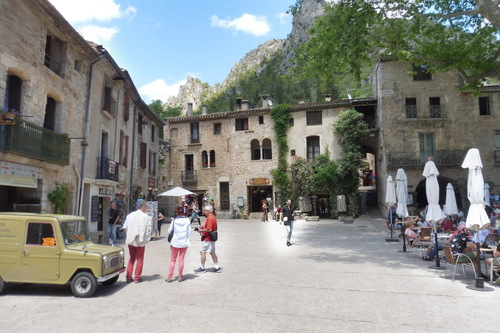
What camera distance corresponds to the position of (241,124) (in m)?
30.4

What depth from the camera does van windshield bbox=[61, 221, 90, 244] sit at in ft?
21.3

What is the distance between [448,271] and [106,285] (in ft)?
27.1

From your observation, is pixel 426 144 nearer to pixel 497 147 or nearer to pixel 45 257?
pixel 497 147

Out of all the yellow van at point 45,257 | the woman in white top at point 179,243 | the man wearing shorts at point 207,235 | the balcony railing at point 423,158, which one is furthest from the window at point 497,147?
the yellow van at point 45,257

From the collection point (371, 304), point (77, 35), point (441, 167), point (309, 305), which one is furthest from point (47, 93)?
point (441, 167)

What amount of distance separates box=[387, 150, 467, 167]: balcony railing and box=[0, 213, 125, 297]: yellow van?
22.6m

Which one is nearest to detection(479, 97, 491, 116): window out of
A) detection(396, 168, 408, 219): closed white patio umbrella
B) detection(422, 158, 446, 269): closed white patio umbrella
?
detection(396, 168, 408, 219): closed white patio umbrella

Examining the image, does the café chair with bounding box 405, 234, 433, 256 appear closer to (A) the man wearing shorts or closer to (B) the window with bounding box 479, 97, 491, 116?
(A) the man wearing shorts

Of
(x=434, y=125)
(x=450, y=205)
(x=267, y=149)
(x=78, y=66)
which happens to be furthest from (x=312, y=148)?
(x=78, y=66)

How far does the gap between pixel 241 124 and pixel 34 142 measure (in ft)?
69.9

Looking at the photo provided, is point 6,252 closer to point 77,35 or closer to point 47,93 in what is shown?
point 47,93

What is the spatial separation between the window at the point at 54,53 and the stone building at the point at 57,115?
0.11ft

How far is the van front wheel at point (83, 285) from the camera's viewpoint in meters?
6.12

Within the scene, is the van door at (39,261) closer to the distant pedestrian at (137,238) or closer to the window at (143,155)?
the distant pedestrian at (137,238)
